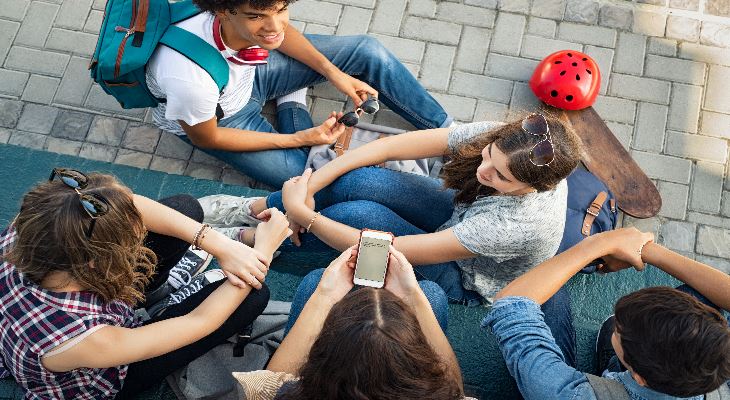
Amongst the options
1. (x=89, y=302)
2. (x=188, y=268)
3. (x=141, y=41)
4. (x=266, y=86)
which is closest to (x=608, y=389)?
(x=89, y=302)

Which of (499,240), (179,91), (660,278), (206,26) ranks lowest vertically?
(660,278)

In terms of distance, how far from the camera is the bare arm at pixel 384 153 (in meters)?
3.30

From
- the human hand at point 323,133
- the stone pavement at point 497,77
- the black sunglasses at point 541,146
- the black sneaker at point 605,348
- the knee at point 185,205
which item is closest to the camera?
the black sunglasses at point 541,146

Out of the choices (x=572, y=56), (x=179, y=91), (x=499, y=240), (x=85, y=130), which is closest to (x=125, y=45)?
(x=179, y=91)

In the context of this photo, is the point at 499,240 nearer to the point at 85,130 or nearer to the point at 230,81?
the point at 230,81

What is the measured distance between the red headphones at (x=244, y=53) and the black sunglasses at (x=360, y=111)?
58 cm

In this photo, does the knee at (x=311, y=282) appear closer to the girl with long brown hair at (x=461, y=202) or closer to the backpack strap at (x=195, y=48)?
the girl with long brown hair at (x=461, y=202)

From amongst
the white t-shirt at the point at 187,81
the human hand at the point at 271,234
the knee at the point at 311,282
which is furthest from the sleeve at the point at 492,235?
the white t-shirt at the point at 187,81

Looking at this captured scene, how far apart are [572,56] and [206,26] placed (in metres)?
2.12

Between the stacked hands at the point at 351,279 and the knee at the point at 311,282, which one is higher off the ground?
the stacked hands at the point at 351,279

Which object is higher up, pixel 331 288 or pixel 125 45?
pixel 125 45

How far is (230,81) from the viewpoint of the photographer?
11.2ft

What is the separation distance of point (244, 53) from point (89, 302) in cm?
150

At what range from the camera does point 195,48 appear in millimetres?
3182
